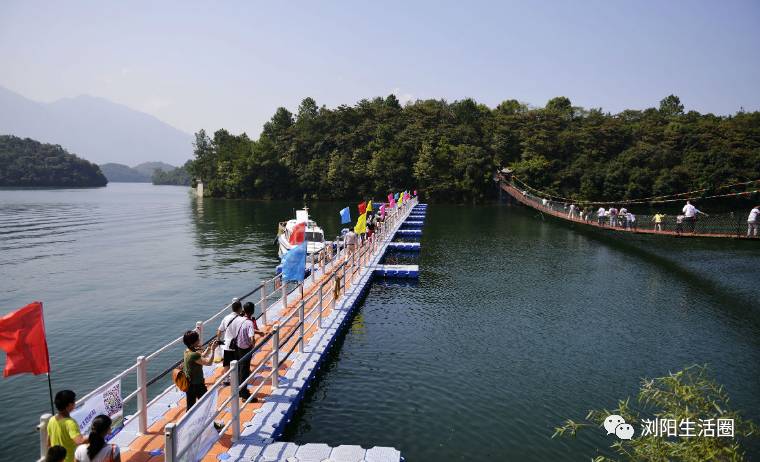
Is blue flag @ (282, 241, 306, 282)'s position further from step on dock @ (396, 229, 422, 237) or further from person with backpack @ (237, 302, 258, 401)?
step on dock @ (396, 229, 422, 237)

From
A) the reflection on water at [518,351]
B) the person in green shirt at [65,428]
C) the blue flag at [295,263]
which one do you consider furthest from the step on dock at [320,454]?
the blue flag at [295,263]

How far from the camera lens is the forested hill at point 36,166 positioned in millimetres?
151250

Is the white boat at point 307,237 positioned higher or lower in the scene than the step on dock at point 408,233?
higher

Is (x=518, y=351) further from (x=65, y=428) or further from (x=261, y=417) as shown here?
(x=65, y=428)

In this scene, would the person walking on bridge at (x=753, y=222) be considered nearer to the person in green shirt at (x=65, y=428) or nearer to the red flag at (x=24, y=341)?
the person in green shirt at (x=65, y=428)

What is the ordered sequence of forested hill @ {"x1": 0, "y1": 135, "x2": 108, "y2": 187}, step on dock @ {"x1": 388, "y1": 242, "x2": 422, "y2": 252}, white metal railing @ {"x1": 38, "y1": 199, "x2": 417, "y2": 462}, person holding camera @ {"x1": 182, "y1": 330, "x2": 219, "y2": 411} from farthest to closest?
forested hill @ {"x1": 0, "y1": 135, "x2": 108, "y2": 187}, step on dock @ {"x1": 388, "y1": 242, "x2": 422, "y2": 252}, person holding camera @ {"x1": 182, "y1": 330, "x2": 219, "y2": 411}, white metal railing @ {"x1": 38, "y1": 199, "x2": 417, "y2": 462}

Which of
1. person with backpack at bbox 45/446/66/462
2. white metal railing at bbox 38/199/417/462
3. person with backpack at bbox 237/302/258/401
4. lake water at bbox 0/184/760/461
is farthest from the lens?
lake water at bbox 0/184/760/461

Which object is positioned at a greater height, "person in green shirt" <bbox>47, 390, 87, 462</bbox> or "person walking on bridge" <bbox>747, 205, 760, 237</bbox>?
"person walking on bridge" <bbox>747, 205, 760, 237</bbox>

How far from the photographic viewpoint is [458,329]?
1888cm

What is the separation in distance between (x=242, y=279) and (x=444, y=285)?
10.9 metres

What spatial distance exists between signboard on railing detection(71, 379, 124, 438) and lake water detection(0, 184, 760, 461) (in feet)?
12.7

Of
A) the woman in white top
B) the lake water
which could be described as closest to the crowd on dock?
the woman in white top

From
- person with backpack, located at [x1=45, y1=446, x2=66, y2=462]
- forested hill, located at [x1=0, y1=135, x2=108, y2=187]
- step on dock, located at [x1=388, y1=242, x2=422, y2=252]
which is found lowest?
step on dock, located at [x1=388, y1=242, x2=422, y2=252]

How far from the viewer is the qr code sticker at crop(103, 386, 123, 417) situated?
8422mm
